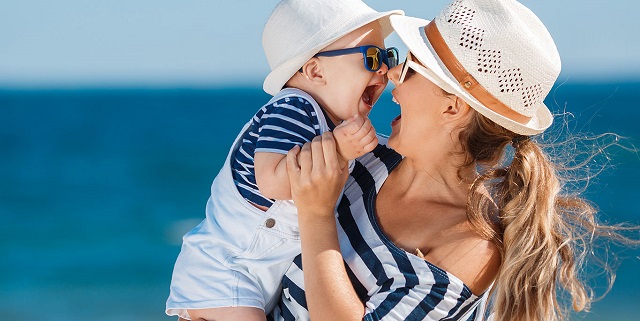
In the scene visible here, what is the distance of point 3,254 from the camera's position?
11.8m

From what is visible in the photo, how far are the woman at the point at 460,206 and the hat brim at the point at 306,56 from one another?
13 cm

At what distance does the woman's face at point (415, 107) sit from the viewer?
8.44 ft

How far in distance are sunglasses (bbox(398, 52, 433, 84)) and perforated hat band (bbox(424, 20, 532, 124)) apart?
0.06 meters

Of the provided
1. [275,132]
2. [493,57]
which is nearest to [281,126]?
[275,132]

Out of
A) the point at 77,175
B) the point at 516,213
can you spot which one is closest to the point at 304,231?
the point at 516,213

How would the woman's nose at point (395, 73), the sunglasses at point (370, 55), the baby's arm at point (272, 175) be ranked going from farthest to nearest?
the sunglasses at point (370, 55) < the woman's nose at point (395, 73) < the baby's arm at point (272, 175)

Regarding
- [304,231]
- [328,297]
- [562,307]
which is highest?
[304,231]

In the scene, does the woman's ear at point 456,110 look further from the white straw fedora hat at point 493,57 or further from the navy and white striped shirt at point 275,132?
the navy and white striped shirt at point 275,132

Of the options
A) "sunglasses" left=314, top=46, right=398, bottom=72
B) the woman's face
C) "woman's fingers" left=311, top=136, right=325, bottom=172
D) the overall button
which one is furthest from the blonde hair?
the overall button

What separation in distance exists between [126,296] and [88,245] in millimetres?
2278

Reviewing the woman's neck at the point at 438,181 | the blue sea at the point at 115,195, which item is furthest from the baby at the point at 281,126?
the blue sea at the point at 115,195

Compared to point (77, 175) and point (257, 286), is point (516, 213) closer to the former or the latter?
point (257, 286)

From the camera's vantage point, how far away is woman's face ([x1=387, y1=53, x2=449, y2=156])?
2.57 meters

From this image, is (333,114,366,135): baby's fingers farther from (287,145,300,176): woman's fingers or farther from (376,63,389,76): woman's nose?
(376,63,389,76): woman's nose
